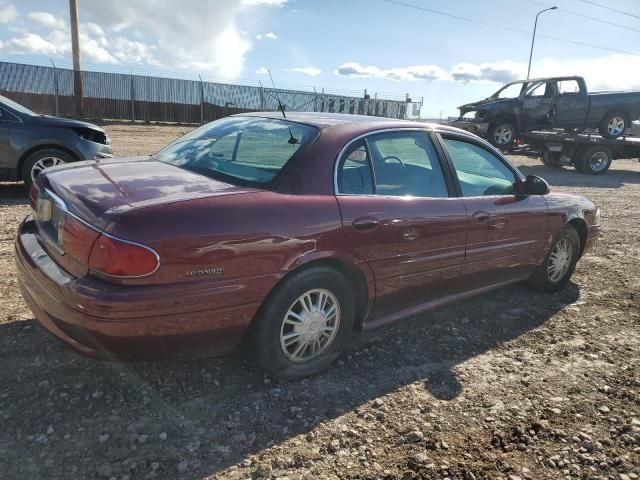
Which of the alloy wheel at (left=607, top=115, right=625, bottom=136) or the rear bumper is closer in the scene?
the rear bumper

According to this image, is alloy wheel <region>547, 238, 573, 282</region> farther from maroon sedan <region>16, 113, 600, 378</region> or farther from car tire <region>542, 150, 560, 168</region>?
car tire <region>542, 150, 560, 168</region>

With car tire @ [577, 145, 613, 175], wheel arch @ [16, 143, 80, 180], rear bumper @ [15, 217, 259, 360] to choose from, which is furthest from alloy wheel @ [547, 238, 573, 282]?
car tire @ [577, 145, 613, 175]

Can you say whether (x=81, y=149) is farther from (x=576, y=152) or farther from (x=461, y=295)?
(x=576, y=152)

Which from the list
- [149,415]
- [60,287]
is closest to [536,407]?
[149,415]

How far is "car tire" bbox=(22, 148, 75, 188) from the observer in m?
7.00

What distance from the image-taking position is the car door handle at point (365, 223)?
3.02 meters

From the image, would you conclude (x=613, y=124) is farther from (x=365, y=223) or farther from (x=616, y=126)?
(x=365, y=223)

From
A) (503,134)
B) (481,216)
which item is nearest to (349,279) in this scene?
(481,216)

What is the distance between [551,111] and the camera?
50.7 feet

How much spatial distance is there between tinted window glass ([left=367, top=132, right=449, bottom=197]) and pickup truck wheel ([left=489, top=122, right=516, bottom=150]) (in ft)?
42.4

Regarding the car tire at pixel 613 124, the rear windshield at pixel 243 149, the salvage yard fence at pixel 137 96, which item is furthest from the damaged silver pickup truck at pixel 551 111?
the rear windshield at pixel 243 149

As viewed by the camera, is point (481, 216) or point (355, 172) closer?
point (355, 172)

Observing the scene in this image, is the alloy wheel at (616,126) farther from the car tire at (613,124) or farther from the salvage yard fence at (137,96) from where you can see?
the salvage yard fence at (137,96)

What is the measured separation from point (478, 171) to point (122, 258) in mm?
2847
